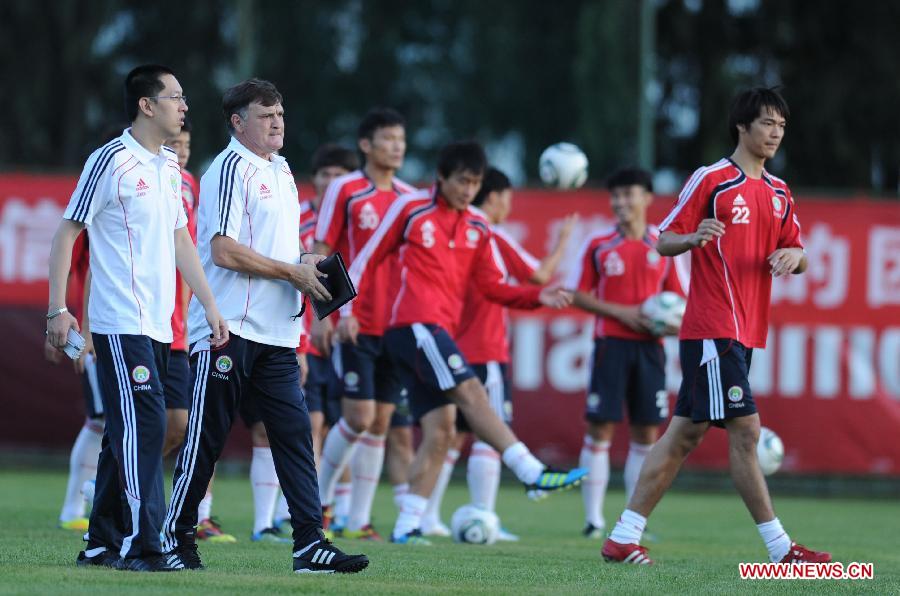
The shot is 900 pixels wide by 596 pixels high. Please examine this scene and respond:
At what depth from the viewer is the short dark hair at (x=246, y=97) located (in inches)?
292

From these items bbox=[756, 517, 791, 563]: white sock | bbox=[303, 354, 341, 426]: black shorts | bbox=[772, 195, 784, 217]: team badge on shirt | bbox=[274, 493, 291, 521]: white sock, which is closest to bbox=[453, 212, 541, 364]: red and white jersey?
bbox=[303, 354, 341, 426]: black shorts

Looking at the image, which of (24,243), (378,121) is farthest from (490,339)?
(24,243)

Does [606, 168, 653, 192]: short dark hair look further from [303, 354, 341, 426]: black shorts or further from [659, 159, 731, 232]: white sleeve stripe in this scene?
[659, 159, 731, 232]: white sleeve stripe

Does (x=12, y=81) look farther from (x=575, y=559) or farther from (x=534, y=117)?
(x=575, y=559)

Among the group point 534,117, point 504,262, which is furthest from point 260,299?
point 534,117

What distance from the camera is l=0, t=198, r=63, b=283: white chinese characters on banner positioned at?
54.4ft

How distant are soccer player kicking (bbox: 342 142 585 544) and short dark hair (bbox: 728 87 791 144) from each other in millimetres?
1770

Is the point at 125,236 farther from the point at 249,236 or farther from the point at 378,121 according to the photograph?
the point at 378,121

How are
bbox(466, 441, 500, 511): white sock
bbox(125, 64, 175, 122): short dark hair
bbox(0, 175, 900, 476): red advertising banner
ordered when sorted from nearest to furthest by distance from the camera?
bbox(125, 64, 175, 122): short dark hair → bbox(466, 441, 500, 511): white sock → bbox(0, 175, 900, 476): red advertising banner

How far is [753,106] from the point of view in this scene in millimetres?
8578

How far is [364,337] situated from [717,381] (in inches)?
127

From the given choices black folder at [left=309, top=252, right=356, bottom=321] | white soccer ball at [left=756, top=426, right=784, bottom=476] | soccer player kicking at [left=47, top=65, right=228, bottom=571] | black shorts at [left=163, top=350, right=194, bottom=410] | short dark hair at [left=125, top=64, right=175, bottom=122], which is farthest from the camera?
white soccer ball at [left=756, top=426, right=784, bottom=476]

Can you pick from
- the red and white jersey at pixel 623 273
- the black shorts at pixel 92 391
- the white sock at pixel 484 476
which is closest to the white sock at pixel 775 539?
the white sock at pixel 484 476

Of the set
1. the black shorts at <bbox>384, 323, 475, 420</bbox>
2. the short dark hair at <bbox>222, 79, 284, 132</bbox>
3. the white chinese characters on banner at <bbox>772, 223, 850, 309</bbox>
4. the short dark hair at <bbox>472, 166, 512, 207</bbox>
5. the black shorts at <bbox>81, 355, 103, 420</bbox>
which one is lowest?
the black shorts at <bbox>81, 355, 103, 420</bbox>
